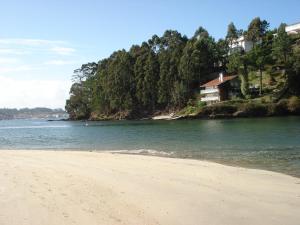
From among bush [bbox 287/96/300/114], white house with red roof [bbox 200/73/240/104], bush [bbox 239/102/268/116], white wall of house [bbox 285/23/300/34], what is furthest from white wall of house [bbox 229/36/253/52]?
bush [bbox 287/96/300/114]

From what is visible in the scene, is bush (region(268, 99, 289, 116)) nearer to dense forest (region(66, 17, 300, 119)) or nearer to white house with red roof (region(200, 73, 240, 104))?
dense forest (region(66, 17, 300, 119))

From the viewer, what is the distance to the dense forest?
377ft

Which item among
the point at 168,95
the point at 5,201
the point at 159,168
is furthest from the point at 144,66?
the point at 5,201

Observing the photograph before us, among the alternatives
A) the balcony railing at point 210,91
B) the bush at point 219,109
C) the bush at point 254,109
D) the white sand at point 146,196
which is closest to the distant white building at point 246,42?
the balcony railing at point 210,91

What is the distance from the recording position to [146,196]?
51.4 ft

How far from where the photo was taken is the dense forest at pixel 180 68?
4520 inches

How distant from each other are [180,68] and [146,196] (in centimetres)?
11563

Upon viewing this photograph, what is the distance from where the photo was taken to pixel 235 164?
2694cm

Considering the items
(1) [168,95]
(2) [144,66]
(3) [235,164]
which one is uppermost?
(2) [144,66]

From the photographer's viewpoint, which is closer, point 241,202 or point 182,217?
point 182,217

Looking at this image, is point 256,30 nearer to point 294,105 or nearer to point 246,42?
point 246,42

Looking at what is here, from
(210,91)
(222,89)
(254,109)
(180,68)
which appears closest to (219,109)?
(254,109)

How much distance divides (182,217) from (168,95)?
12220 cm

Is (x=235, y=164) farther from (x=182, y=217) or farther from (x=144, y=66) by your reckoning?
(x=144, y=66)
